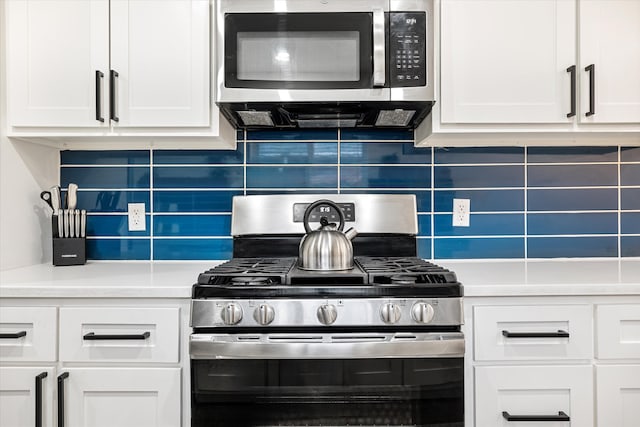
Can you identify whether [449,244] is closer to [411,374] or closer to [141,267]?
[411,374]

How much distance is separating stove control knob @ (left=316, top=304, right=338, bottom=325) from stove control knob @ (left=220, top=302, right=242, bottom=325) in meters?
0.22

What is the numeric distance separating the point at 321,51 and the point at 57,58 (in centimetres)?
94

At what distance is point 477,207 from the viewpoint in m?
2.03

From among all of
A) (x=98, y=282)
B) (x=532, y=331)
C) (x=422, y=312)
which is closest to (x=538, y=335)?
(x=532, y=331)

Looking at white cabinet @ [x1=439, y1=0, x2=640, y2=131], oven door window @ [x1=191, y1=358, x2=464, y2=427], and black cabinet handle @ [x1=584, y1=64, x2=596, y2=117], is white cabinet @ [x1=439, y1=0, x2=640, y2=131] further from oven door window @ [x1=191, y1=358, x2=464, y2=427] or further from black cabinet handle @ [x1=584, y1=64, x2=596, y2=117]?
oven door window @ [x1=191, y1=358, x2=464, y2=427]

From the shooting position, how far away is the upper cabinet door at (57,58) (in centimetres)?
167

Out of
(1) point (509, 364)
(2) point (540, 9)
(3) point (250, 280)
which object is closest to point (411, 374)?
(1) point (509, 364)

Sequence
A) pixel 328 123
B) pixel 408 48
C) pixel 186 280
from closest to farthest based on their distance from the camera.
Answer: pixel 186 280 < pixel 408 48 < pixel 328 123

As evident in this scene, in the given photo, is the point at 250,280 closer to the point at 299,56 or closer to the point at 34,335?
the point at 34,335

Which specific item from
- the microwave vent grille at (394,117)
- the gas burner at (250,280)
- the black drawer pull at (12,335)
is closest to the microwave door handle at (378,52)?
the microwave vent grille at (394,117)

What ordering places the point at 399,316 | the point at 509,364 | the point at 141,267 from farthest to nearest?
the point at 141,267, the point at 509,364, the point at 399,316

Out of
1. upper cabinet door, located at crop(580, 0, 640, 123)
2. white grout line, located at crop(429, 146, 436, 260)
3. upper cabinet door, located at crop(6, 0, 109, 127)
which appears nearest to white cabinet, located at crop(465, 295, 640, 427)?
white grout line, located at crop(429, 146, 436, 260)

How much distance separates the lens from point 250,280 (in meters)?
1.39

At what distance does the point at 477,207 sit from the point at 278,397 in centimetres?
119
